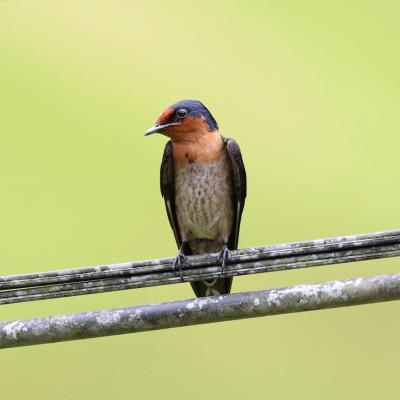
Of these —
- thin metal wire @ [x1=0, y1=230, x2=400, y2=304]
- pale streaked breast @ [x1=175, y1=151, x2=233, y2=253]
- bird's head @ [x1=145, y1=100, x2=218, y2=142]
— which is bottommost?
thin metal wire @ [x1=0, y1=230, x2=400, y2=304]

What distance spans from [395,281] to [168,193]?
2.73 m

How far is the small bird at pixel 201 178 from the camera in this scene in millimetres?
5711

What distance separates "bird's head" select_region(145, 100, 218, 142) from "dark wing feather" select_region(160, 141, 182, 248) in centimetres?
14

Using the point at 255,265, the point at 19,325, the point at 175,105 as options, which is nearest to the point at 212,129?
the point at 175,105

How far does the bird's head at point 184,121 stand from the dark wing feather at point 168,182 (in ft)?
0.46

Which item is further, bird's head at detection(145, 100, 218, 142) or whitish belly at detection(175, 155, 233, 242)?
whitish belly at detection(175, 155, 233, 242)

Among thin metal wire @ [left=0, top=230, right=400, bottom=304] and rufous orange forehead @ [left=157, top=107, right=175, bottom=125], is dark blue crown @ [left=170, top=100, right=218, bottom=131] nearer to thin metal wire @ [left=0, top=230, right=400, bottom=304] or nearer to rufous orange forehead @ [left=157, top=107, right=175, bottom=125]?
rufous orange forehead @ [left=157, top=107, right=175, bottom=125]

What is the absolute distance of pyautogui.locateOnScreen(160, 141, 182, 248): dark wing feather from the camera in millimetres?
5852

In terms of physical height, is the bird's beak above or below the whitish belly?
above

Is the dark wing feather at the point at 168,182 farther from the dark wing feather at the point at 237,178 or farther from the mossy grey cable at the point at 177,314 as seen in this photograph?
the mossy grey cable at the point at 177,314

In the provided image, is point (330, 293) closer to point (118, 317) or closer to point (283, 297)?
point (283, 297)

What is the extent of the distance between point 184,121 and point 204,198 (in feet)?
1.55

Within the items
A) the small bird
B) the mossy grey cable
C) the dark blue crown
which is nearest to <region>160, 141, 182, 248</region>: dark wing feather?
the small bird

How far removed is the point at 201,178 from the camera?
5758mm
